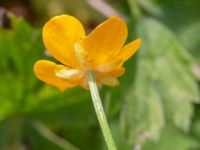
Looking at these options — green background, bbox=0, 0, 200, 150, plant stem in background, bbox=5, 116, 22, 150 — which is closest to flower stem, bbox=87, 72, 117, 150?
green background, bbox=0, 0, 200, 150

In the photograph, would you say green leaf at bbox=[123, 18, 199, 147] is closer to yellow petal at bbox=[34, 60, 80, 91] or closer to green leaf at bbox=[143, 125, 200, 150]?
green leaf at bbox=[143, 125, 200, 150]

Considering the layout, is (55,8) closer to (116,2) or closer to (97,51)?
(116,2)

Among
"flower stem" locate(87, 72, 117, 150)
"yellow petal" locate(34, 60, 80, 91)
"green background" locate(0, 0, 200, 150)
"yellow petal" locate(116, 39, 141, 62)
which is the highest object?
"green background" locate(0, 0, 200, 150)

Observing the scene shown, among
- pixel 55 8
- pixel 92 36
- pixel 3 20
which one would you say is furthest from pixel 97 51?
pixel 55 8

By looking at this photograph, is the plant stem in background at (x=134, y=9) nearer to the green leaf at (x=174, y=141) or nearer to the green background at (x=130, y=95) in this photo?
the green background at (x=130, y=95)

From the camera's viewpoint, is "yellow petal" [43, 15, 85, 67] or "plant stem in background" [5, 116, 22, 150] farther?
"plant stem in background" [5, 116, 22, 150]

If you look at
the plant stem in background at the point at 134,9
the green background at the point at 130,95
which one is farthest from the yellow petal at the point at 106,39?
the plant stem in background at the point at 134,9

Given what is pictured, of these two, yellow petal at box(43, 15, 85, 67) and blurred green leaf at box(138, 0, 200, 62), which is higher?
blurred green leaf at box(138, 0, 200, 62)

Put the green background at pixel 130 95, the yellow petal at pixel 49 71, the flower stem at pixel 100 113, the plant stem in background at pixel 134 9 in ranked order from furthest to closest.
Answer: the plant stem in background at pixel 134 9
the green background at pixel 130 95
the yellow petal at pixel 49 71
the flower stem at pixel 100 113

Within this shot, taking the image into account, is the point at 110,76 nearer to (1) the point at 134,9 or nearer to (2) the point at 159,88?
(2) the point at 159,88
